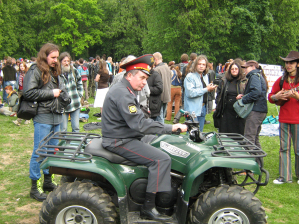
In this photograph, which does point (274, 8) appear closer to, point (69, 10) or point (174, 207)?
point (69, 10)

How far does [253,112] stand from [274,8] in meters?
35.2

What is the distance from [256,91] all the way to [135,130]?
312 cm

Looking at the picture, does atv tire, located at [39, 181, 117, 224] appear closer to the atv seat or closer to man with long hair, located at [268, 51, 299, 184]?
the atv seat

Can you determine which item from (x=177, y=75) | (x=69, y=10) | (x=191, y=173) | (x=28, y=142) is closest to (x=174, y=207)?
(x=191, y=173)

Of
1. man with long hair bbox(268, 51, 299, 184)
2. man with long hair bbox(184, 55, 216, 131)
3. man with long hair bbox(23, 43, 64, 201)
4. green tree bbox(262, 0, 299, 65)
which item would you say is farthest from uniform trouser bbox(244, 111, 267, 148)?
green tree bbox(262, 0, 299, 65)

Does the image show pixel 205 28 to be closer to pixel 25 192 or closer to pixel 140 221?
pixel 25 192

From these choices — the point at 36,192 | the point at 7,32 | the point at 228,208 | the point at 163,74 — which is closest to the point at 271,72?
the point at 163,74

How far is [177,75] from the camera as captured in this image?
35.4 feet

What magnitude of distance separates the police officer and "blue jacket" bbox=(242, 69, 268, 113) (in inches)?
109

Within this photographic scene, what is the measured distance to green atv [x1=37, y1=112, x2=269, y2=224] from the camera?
3.33 metres

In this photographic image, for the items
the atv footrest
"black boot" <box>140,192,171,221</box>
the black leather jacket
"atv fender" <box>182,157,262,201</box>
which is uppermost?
the black leather jacket

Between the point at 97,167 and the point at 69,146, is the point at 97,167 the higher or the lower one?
the lower one

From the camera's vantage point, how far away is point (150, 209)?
3.47 meters

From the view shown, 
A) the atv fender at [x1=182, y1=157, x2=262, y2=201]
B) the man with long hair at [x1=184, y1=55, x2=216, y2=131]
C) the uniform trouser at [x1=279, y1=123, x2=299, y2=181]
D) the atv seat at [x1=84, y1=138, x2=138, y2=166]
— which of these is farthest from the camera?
the man with long hair at [x1=184, y1=55, x2=216, y2=131]
